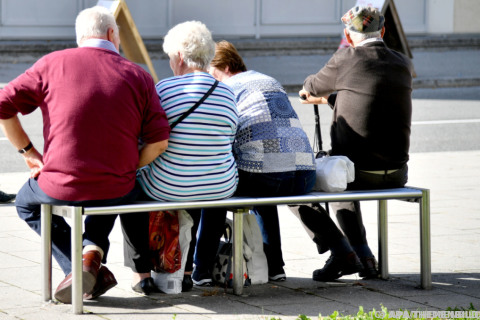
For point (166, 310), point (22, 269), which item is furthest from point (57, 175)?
point (22, 269)

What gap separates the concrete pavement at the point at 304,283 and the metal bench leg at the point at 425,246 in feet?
0.28

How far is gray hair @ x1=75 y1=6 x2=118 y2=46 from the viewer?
16.2ft

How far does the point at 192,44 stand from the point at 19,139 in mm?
1086

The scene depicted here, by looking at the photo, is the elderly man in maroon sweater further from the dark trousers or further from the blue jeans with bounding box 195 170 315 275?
the dark trousers

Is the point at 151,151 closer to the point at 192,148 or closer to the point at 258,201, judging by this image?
the point at 192,148

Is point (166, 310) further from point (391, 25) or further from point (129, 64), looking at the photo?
point (391, 25)

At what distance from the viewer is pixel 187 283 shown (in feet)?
17.5

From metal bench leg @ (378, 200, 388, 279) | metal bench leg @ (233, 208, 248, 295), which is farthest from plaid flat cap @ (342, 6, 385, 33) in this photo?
metal bench leg @ (233, 208, 248, 295)

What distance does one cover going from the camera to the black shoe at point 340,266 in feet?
18.1

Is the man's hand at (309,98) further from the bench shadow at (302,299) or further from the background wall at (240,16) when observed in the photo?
the background wall at (240,16)

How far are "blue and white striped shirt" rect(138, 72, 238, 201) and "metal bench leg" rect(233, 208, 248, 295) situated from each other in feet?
0.63

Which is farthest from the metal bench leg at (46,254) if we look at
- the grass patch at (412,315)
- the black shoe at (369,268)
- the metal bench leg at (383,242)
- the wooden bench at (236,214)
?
the metal bench leg at (383,242)

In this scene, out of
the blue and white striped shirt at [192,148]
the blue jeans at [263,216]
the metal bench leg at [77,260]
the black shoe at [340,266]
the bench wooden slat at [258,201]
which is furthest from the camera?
the black shoe at [340,266]

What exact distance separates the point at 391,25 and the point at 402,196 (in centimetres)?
980
